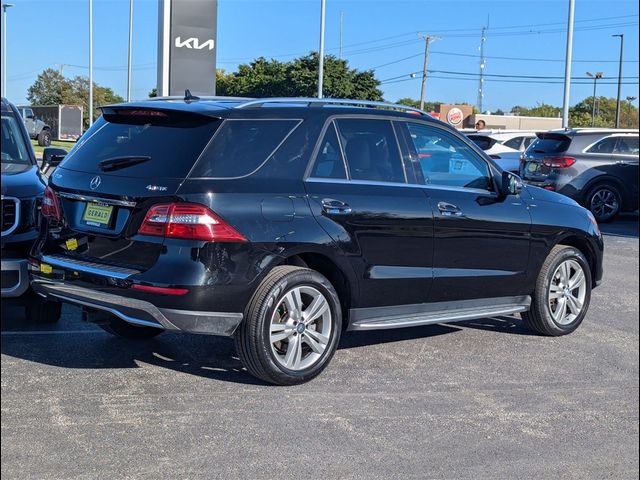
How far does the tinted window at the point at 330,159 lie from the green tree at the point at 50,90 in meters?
42.6

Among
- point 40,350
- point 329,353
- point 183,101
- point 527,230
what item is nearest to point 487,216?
point 527,230

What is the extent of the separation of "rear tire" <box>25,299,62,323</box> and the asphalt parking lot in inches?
4.4

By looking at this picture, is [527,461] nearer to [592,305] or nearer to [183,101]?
[183,101]

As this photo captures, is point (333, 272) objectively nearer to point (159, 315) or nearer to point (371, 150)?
point (371, 150)

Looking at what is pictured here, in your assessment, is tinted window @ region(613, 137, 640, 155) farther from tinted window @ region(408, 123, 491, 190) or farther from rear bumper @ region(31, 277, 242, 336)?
rear bumper @ region(31, 277, 242, 336)

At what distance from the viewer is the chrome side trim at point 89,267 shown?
16.5 ft

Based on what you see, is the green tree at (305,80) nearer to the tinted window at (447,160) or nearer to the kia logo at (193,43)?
the kia logo at (193,43)

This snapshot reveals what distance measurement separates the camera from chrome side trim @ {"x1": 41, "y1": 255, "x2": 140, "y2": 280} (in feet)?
16.5

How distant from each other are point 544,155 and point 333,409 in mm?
12218

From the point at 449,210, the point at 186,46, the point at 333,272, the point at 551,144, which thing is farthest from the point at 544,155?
the point at 333,272

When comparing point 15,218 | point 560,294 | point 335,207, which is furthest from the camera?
point 560,294

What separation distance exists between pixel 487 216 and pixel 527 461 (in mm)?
2423

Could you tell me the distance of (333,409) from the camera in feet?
16.2

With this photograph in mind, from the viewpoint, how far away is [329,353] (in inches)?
217
